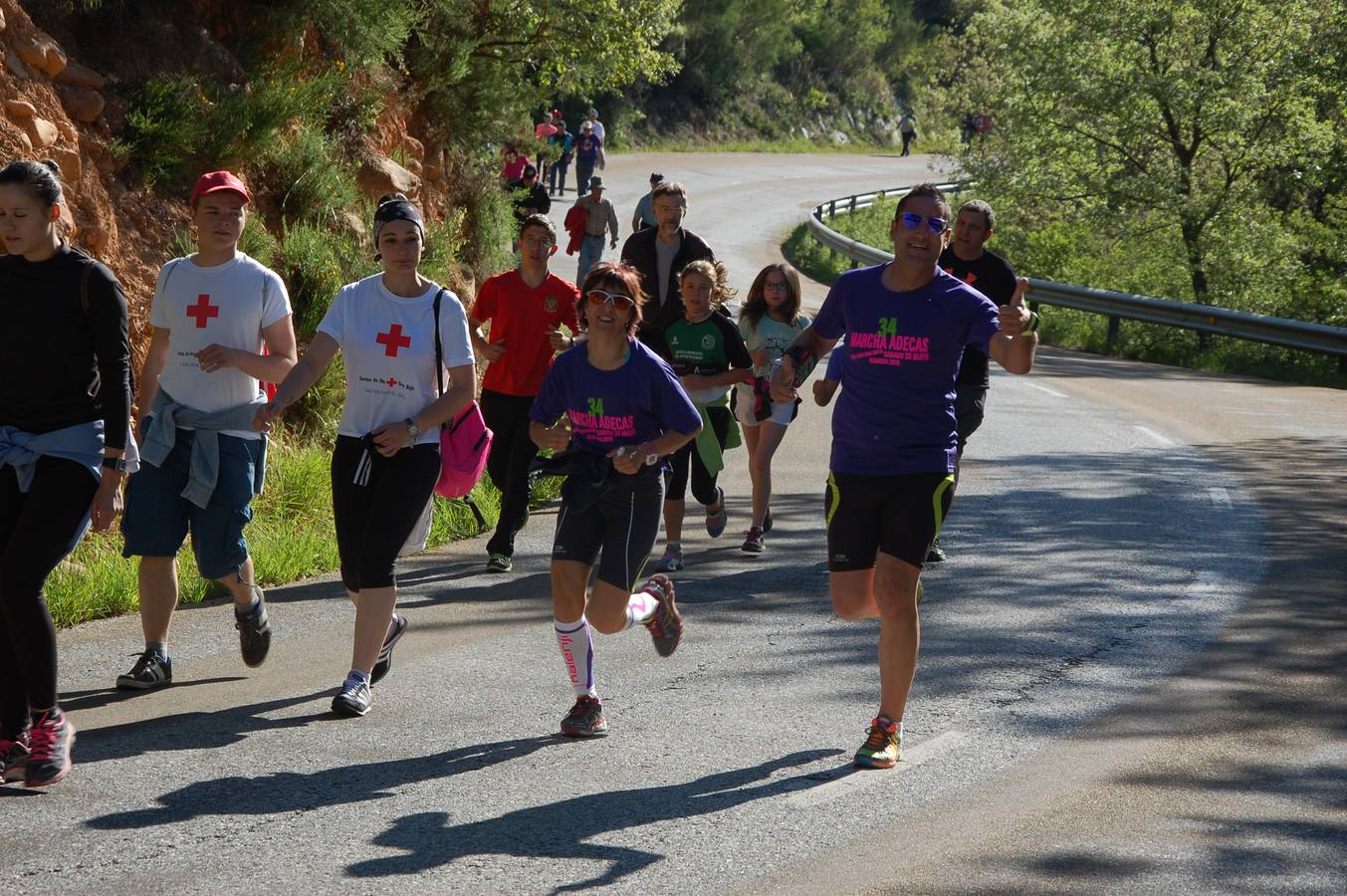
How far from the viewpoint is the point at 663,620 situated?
6.94 metres

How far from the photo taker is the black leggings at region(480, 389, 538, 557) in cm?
954

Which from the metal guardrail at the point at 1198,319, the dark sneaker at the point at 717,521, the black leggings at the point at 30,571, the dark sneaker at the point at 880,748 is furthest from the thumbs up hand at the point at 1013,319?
the metal guardrail at the point at 1198,319

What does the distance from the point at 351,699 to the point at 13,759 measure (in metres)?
1.35

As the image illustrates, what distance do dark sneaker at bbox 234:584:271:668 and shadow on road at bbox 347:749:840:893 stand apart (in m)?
1.86

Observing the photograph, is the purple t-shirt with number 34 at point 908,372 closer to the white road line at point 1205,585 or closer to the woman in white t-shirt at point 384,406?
the woman in white t-shirt at point 384,406

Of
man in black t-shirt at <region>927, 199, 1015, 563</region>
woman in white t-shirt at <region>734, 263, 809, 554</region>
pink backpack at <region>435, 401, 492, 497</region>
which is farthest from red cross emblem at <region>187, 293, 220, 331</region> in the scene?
man in black t-shirt at <region>927, 199, 1015, 563</region>

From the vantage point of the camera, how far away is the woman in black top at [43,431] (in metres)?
5.53

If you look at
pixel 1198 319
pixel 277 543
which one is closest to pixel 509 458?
pixel 277 543

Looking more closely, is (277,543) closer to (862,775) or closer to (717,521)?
(717,521)

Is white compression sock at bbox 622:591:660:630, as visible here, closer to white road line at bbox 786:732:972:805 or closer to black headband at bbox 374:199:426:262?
white road line at bbox 786:732:972:805

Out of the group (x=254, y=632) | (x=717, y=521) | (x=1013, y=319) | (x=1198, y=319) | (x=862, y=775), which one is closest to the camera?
(x=1013, y=319)

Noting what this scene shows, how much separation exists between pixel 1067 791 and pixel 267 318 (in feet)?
12.0

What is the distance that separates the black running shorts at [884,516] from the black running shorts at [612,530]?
2.40ft

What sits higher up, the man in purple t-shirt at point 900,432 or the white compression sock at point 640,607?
the man in purple t-shirt at point 900,432
